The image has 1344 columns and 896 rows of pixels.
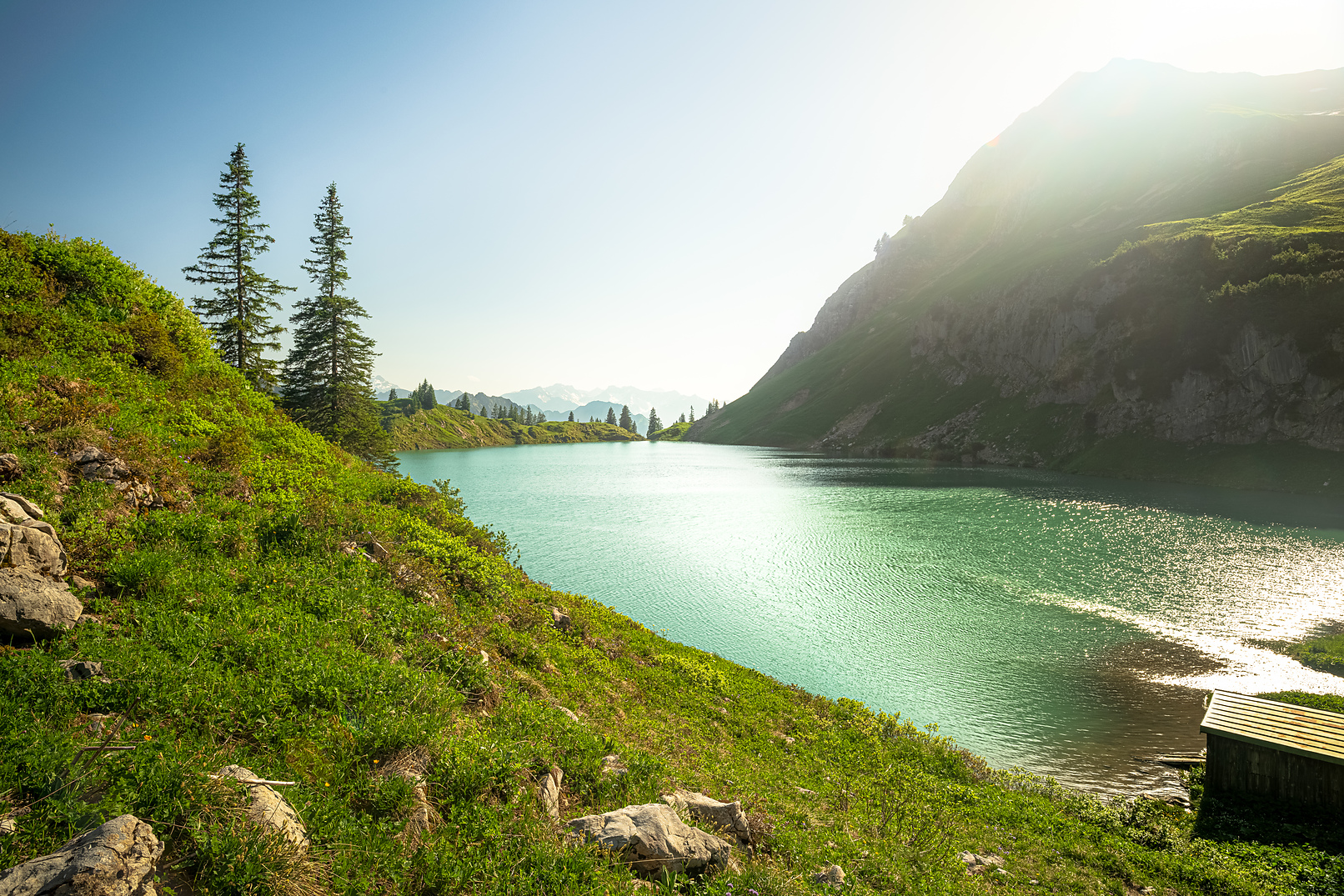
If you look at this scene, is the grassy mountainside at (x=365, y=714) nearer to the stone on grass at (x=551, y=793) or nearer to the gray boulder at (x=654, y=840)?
the stone on grass at (x=551, y=793)

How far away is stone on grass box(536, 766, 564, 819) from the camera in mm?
7445

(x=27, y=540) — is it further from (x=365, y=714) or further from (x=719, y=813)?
(x=719, y=813)

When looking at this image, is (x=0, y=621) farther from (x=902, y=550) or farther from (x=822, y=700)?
(x=902, y=550)

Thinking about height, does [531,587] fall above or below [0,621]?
below

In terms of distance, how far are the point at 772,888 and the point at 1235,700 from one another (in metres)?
17.2

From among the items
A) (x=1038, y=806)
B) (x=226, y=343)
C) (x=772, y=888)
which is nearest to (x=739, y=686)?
(x=1038, y=806)

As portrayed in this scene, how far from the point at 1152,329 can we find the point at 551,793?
5675 inches

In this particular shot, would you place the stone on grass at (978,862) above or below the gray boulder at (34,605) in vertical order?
below

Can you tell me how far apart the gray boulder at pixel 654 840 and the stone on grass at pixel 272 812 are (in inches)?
121

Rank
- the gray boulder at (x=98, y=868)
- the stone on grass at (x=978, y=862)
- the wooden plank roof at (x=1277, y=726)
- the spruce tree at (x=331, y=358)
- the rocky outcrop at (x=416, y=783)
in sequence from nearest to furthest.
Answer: the gray boulder at (x=98, y=868), the rocky outcrop at (x=416, y=783), the stone on grass at (x=978, y=862), the wooden plank roof at (x=1277, y=726), the spruce tree at (x=331, y=358)

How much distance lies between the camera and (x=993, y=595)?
32125mm

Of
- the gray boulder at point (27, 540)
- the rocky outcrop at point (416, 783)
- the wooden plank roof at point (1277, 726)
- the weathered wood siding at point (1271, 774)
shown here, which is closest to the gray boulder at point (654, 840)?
the rocky outcrop at point (416, 783)

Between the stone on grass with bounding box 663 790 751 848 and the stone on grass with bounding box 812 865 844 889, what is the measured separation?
1.07 m

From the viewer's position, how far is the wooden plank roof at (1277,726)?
12.8m
